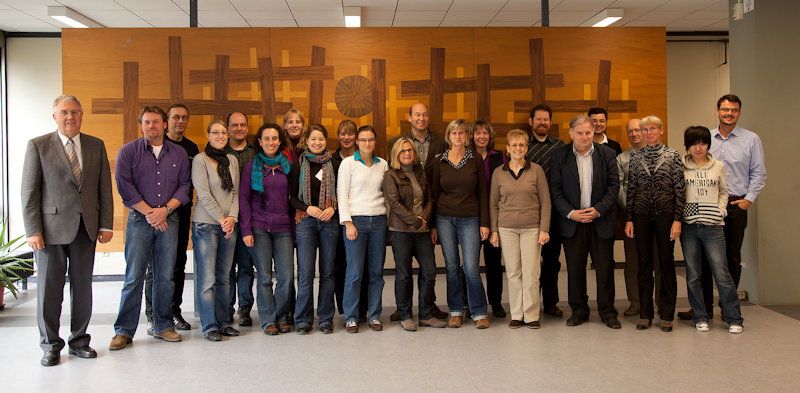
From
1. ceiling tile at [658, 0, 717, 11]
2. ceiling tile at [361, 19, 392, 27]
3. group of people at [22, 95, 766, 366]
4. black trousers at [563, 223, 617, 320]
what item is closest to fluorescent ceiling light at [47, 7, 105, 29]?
group of people at [22, 95, 766, 366]

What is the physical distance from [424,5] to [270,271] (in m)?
4.04

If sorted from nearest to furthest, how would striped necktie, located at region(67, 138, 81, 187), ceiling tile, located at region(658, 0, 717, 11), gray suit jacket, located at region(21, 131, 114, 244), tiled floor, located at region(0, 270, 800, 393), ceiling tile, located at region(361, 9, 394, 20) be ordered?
tiled floor, located at region(0, 270, 800, 393)
gray suit jacket, located at region(21, 131, 114, 244)
striped necktie, located at region(67, 138, 81, 187)
ceiling tile, located at region(658, 0, 717, 11)
ceiling tile, located at region(361, 9, 394, 20)

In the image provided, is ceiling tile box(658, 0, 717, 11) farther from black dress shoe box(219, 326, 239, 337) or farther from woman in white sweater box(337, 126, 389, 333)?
black dress shoe box(219, 326, 239, 337)

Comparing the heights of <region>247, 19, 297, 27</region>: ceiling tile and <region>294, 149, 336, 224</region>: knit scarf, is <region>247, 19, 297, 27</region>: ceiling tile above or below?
above

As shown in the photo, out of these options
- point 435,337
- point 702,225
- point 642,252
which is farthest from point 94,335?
point 702,225

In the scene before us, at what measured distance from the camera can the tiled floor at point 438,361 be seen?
2699 millimetres

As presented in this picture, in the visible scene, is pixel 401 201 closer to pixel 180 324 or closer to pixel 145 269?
pixel 145 269

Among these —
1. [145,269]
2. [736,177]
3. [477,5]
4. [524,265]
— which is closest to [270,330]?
[145,269]

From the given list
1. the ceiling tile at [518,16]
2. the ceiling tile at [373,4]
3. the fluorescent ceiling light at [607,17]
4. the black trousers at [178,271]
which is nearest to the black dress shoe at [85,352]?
the black trousers at [178,271]

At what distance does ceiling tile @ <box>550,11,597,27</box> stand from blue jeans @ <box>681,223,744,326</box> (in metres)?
3.91

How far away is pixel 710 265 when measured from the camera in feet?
11.9

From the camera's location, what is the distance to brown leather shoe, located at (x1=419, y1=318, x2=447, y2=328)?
3715 millimetres

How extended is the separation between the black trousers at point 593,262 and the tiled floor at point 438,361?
155 mm

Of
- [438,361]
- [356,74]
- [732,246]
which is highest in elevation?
[356,74]
